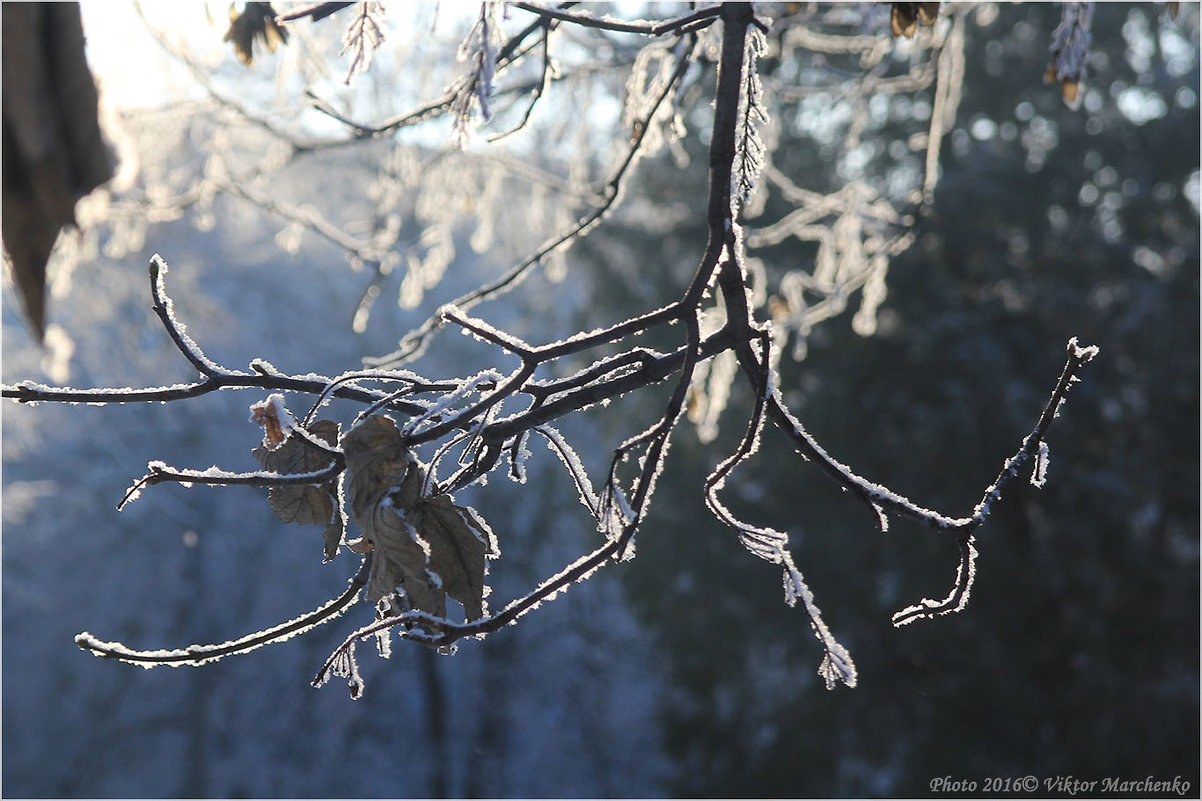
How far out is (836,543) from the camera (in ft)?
21.5

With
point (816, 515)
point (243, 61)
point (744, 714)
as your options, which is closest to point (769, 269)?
point (816, 515)

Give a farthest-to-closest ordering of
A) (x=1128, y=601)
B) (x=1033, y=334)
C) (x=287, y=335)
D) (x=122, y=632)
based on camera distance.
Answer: (x=287, y=335) → (x=122, y=632) → (x=1033, y=334) → (x=1128, y=601)

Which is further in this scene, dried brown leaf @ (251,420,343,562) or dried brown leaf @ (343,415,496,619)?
dried brown leaf @ (251,420,343,562)

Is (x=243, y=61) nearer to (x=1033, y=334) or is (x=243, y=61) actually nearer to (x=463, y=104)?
(x=463, y=104)

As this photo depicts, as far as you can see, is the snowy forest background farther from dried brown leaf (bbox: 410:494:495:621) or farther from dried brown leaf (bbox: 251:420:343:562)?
dried brown leaf (bbox: 410:494:495:621)

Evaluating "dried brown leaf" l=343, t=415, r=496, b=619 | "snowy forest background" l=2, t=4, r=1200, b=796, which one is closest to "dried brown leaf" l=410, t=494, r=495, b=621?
"dried brown leaf" l=343, t=415, r=496, b=619

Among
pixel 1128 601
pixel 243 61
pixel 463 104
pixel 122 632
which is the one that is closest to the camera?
pixel 463 104

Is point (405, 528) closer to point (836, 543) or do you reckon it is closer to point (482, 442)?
point (482, 442)

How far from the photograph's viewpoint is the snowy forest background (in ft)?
20.1

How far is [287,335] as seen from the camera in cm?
1258

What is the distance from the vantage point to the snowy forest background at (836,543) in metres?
6.14

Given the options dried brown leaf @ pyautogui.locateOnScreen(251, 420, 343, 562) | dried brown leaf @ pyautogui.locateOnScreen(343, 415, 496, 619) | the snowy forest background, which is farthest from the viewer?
the snowy forest background

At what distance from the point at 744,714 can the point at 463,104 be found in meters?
7.15

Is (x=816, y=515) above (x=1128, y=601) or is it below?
above
